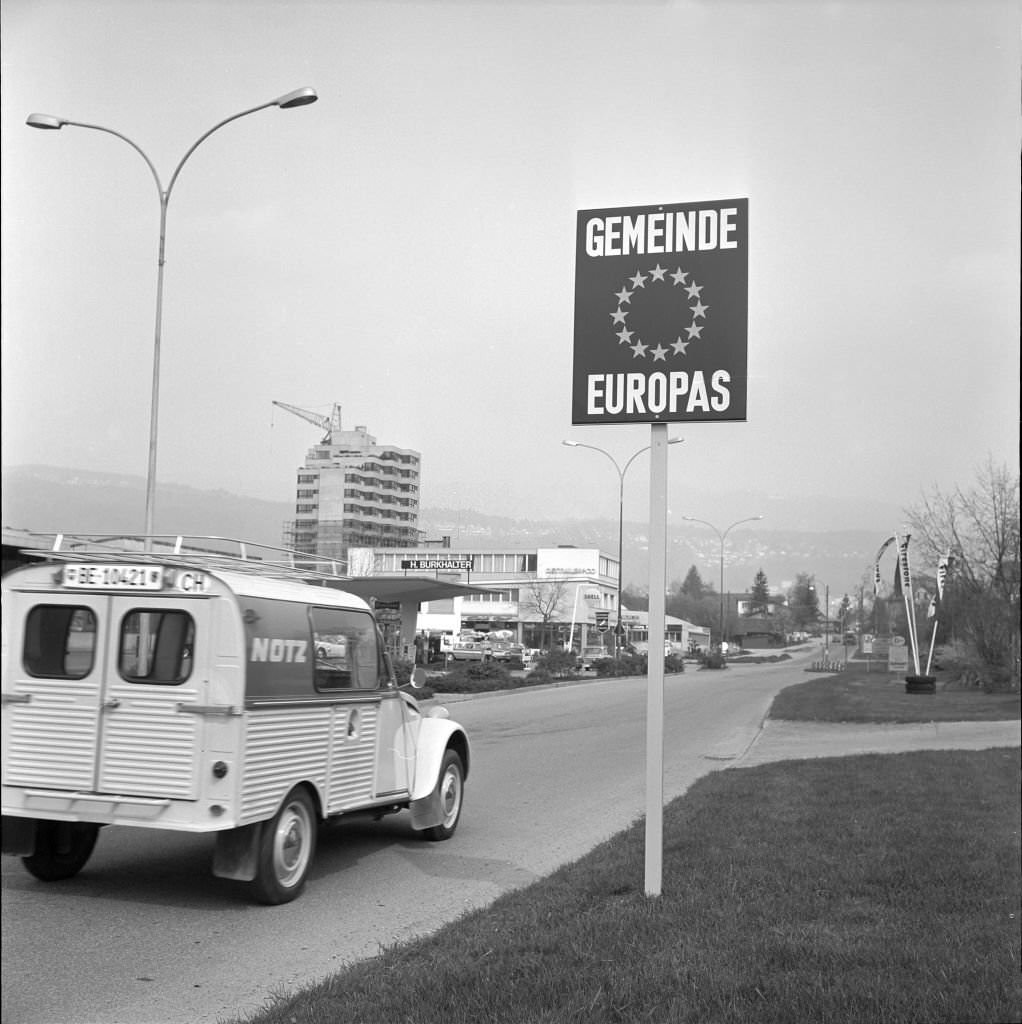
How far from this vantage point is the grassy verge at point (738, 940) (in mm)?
4570

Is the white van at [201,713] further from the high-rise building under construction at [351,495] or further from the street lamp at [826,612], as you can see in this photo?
the street lamp at [826,612]

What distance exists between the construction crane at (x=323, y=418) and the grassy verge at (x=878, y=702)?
4875 millimetres

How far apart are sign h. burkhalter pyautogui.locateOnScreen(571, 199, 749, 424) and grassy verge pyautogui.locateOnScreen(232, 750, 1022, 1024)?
2.85 m

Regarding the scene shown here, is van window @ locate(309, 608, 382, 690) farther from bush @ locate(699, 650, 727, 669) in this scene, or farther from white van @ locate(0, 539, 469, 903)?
bush @ locate(699, 650, 727, 669)

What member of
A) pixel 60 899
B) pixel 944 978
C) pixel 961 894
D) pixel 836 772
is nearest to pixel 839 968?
pixel 944 978

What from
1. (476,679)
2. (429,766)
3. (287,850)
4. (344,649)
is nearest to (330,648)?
(344,649)

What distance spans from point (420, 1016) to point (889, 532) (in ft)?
11.5

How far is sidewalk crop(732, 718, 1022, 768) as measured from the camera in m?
14.8

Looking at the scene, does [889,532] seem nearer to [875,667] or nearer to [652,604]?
[652,604]

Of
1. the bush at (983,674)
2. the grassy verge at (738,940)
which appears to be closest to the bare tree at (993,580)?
the bush at (983,674)

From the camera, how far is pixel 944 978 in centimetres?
498

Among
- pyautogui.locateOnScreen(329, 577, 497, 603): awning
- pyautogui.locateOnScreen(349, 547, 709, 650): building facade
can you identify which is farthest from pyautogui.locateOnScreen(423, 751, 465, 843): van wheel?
pyautogui.locateOnScreen(329, 577, 497, 603): awning

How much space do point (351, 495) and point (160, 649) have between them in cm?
136

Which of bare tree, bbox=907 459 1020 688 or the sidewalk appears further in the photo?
bare tree, bbox=907 459 1020 688
